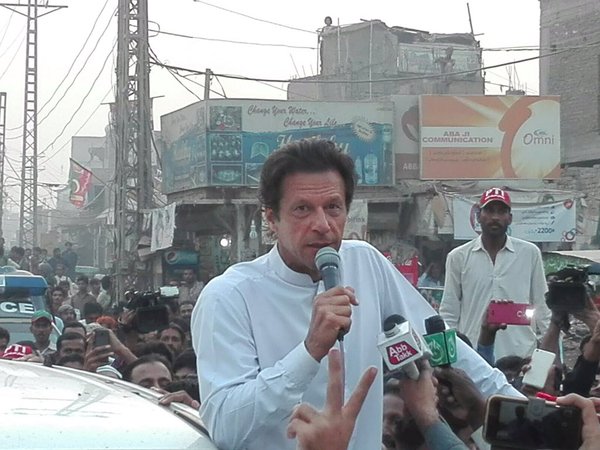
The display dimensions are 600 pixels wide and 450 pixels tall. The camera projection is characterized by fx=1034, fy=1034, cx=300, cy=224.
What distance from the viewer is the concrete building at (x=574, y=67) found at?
28.6 m

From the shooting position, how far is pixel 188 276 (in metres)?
20.4

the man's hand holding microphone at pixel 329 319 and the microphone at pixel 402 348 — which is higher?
the man's hand holding microphone at pixel 329 319

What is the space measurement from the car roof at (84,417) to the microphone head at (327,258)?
48 centimetres

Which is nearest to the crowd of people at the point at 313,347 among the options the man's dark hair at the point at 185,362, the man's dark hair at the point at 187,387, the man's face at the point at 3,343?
the man's dark hair at the point at 187,387

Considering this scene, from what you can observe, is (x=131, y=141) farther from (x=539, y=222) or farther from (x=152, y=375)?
(x=152, y=375)

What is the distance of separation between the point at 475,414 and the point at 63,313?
1032 cm

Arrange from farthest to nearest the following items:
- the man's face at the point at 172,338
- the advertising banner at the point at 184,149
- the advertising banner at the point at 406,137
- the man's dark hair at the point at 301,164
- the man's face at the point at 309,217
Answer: the advertising banner at the point at 406,137 → the advertising banner at the point at 184,149 → the man's face at the point at 172,338 → the man's dark hair at the point at 301,164 → the man's face at the point at 309,217

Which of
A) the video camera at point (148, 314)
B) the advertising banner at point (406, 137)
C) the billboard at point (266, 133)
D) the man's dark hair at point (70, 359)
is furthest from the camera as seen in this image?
the advertising banner at point (406, 137)

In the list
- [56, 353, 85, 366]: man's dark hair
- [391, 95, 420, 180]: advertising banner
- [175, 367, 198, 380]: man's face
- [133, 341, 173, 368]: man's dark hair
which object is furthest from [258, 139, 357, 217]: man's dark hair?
[391, 95, 420, 180]: advertising banner

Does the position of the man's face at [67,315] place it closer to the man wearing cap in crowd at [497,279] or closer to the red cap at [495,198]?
the man wearing cap in crowd at [497,279]

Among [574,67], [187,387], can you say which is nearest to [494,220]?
[187,387]

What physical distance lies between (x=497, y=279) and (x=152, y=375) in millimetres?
2021

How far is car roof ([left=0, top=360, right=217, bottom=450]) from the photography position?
6.50 feet

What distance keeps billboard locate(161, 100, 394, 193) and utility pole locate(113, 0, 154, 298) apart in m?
2.19
